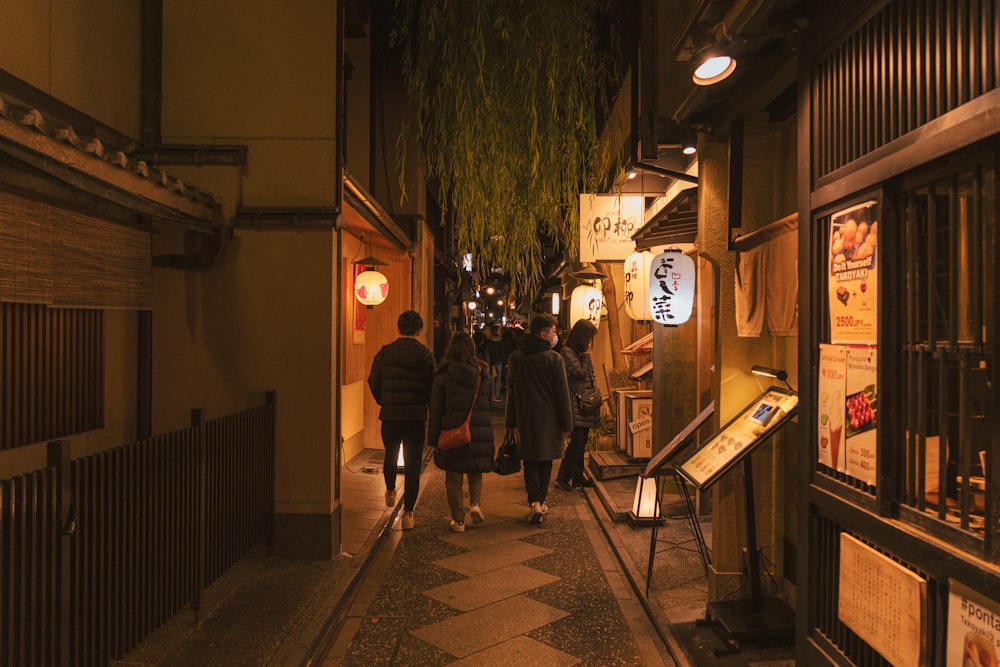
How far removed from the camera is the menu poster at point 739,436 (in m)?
5.20

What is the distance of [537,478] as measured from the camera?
31.1 feet

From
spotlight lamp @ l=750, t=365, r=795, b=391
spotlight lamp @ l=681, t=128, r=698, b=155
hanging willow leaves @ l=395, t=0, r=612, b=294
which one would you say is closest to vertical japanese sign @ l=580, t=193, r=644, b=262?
hanging willow leaves @ l=395, t=0, r=612, b=294

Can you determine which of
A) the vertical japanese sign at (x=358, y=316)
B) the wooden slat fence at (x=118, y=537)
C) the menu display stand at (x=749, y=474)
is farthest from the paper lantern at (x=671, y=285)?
the vertical japanese sign at (x=358, y=316)

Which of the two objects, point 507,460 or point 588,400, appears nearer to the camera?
point 507,460

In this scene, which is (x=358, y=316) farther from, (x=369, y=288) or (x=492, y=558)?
(x=492, y=558)

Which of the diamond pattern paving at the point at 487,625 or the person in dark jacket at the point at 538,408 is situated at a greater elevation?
the person in dark jacket at the point at 538,408

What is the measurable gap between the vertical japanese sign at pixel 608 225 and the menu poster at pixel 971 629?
9152 millimetres

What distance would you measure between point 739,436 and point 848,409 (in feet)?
5.42

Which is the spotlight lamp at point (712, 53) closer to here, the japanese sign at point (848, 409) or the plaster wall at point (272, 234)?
the japanese sign at point (848, 409)

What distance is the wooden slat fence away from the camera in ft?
11.9

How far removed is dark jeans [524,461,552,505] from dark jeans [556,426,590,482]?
171 centimetres

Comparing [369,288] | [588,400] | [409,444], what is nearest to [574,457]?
[588,400]

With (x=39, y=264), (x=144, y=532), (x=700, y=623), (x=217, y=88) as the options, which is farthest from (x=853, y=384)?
(x=217, y=88)

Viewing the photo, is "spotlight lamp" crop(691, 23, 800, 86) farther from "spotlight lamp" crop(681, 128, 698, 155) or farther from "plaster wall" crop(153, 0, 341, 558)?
"plaster wall" crop(153, 0, 341, 558)
